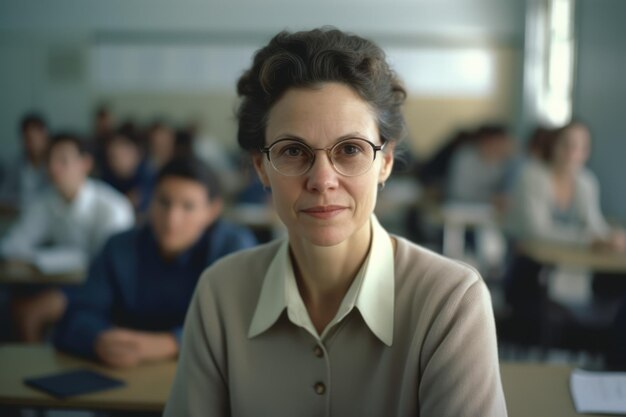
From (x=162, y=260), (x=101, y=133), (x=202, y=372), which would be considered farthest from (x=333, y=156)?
(x=101, y=133)

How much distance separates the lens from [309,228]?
4.64ft

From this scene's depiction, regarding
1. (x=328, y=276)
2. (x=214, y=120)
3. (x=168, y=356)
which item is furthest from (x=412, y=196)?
(x=328, y=276)

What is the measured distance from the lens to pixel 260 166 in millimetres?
1530

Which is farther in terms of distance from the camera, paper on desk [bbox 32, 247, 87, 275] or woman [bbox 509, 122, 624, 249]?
woman [bbox 509, 122, 624, 249]

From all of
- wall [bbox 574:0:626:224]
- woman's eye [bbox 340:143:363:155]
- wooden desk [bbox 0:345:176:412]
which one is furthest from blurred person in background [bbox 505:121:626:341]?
woman's eye [bbox 340:143:363:155]

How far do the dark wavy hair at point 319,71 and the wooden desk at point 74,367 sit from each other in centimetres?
78

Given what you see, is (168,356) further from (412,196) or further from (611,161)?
(412,196)

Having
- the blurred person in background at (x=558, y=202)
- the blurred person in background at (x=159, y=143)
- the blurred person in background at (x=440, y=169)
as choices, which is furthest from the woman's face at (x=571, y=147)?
the blurred person in background at (x=159, y=143)

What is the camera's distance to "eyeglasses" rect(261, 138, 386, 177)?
4.53 ft

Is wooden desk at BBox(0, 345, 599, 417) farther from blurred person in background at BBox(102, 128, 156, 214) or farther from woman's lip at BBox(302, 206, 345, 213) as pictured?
blurred person in background at BBox(102, 128, 156, 214)

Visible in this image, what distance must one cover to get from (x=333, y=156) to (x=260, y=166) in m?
0.22

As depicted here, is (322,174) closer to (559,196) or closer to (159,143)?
(559,196)

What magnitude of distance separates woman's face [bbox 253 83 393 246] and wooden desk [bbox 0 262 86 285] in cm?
230

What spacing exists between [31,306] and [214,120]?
21.2ft
